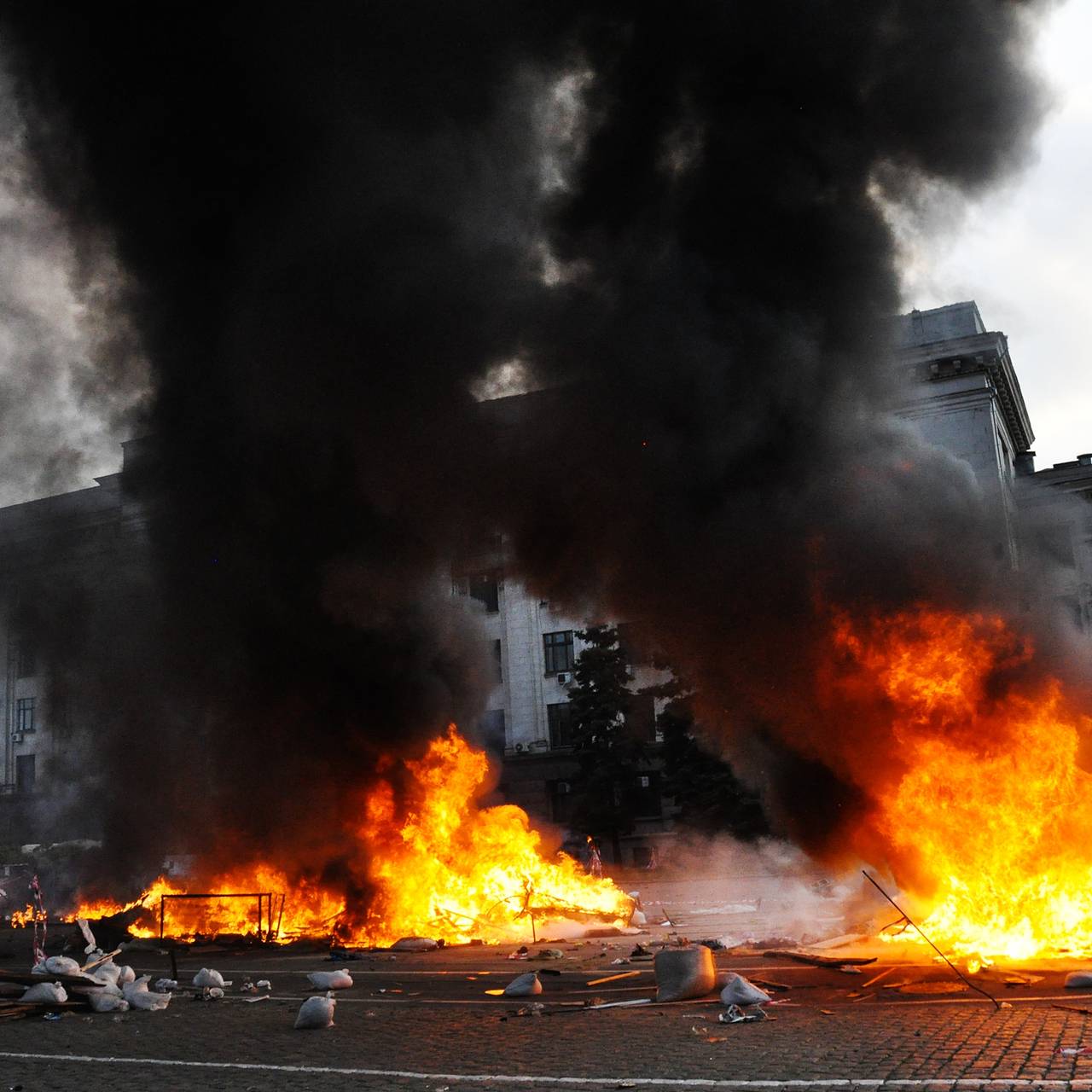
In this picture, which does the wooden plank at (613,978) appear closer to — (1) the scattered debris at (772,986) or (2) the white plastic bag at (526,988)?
(2) the white plastic bag at (526,988)

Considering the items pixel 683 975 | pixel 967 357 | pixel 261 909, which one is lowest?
pixel 261 909

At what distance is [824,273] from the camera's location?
50.2ft

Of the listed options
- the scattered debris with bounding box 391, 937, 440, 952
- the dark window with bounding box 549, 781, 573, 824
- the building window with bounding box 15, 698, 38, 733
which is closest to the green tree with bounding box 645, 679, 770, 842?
the dark window with bounding box 549, 781, 573, 824

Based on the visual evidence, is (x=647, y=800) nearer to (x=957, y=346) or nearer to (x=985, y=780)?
(x=957, y=346)

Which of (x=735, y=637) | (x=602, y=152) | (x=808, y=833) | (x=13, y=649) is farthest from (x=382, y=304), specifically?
(x=13, y=649)

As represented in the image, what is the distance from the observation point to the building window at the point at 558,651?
160 ft

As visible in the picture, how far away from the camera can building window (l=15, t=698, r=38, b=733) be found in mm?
53500

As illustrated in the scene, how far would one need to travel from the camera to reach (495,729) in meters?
48.8

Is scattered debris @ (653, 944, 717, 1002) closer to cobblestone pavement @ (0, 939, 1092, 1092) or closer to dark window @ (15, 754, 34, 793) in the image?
cobblestone pavement @ (0, 939, 1092, 1092)

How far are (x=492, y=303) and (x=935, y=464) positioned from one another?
278 inches

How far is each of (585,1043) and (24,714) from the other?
51807 mm

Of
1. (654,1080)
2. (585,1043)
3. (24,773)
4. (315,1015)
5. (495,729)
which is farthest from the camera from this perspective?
(24,773)

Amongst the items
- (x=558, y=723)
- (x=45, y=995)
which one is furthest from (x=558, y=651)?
(x=45, y=995)

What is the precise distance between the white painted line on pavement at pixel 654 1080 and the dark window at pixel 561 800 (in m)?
37.2
